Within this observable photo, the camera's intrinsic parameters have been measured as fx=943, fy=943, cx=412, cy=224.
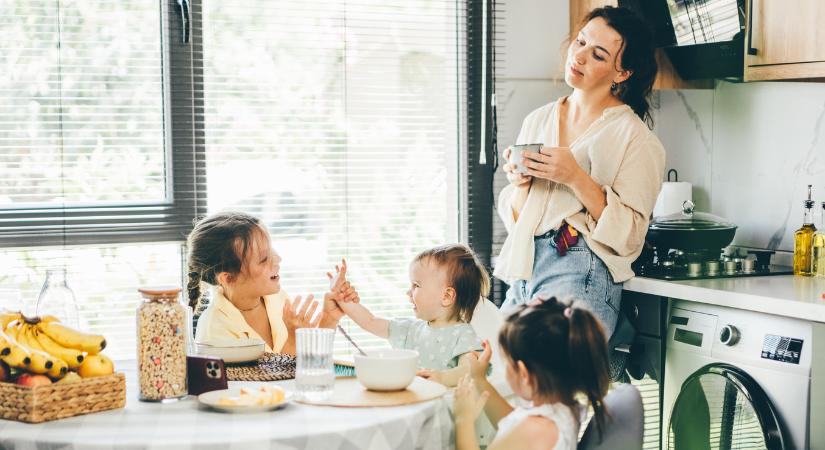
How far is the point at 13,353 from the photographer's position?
1641mm

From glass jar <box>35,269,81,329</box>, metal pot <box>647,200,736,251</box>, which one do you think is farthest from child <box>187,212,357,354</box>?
metal pot <box>647,200,736,251</box>

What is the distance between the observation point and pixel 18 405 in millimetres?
1583

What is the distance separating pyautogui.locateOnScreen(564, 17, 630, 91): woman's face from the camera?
107 inches

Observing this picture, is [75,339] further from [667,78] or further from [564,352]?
[667,78]

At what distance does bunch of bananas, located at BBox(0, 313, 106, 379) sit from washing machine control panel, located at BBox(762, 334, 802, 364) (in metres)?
1.63

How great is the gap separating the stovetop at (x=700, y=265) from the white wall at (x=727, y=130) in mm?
194

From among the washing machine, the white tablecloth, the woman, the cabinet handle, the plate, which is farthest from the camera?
the cabinet handle

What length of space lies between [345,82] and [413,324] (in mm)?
1233

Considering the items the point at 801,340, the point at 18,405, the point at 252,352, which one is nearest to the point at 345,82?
the point at 252,352

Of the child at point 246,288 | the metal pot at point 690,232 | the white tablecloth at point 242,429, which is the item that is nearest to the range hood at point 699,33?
the metal pot at point 690,232

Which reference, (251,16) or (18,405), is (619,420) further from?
(251,16)

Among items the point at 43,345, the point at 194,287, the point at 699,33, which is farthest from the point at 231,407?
the point at 699,33

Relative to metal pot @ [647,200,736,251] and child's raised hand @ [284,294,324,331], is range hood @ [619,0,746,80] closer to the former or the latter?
metal pot @ [647,200,736,251]

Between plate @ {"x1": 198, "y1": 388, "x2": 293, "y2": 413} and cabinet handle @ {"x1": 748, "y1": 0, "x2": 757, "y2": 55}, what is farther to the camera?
cabinet handle @ {"x1": 748, "y1": 0, "x2": 757, "y2": 55}
